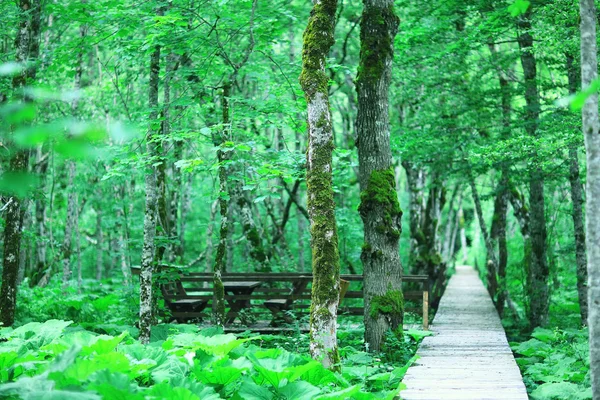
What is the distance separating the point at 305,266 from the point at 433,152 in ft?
38.5

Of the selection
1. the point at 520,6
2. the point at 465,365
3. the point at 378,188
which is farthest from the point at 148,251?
the point at 520,6

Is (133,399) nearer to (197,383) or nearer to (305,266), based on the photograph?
(197,383)

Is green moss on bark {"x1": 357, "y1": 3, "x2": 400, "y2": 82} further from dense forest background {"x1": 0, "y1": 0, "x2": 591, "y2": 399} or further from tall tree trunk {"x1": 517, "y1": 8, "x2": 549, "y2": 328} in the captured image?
tall tree trunk {"x1": 517, "y1": 8, "x2": 549, "y2": 328}

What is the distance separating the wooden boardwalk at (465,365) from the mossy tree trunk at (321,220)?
1124 millimetres

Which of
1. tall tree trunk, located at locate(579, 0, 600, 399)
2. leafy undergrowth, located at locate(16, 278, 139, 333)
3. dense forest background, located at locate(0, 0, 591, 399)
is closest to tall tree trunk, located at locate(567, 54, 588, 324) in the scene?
dense forest background, located at locate(0, 0, 591, 399)

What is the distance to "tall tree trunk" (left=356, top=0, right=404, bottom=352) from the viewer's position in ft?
35.1

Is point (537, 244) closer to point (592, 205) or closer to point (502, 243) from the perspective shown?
point (502, 243)

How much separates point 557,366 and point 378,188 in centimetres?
367

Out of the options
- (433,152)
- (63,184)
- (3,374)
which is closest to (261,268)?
(433,152)

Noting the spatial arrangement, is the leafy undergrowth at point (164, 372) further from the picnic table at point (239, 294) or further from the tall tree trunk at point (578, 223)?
the tall tree trunk at point (578, 223)

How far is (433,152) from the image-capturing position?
51.6 ft

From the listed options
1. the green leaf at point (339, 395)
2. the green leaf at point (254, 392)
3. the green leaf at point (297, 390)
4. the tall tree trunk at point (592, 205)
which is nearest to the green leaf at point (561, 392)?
the tall tree trunk at point (592, 205)

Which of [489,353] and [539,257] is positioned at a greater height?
[539,257]

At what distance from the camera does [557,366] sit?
374 inches
